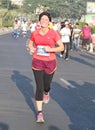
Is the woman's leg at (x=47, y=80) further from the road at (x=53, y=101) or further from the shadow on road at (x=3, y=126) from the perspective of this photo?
the shadow on road at (x=3, y=126)

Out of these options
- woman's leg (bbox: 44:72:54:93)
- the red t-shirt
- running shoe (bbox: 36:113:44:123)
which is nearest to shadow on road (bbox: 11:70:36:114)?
woman's leg (bbox: 44:72:54:93)

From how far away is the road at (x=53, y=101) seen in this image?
26.9 feet

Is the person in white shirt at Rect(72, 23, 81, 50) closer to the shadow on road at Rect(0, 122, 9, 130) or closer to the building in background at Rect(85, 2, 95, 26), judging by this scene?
the building in background at Rect(85, 2, 95, 26)

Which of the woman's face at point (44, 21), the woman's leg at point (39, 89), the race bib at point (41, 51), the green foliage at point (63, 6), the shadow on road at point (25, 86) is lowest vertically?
the green foliage at point (63, 6)

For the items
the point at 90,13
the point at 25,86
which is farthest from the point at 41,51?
the point at 90,13

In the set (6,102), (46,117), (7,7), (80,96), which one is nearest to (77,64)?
(80,96)

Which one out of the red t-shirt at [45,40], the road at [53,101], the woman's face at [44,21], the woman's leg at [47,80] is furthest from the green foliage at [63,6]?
the woman's face at [44,21]

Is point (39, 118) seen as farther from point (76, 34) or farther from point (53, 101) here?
point (76, 34)

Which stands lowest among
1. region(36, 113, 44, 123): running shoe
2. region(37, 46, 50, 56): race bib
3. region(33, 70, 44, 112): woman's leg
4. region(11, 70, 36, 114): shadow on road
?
region(11, 70, 36, 114): shadow on road

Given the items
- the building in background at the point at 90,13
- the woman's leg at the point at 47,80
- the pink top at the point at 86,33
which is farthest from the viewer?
the building in background at the point at 90,13

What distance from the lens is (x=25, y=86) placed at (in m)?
12.8

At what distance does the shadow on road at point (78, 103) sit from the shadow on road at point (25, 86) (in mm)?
549

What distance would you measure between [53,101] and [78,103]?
54 centimetres

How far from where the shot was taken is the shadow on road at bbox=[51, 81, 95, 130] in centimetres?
839
